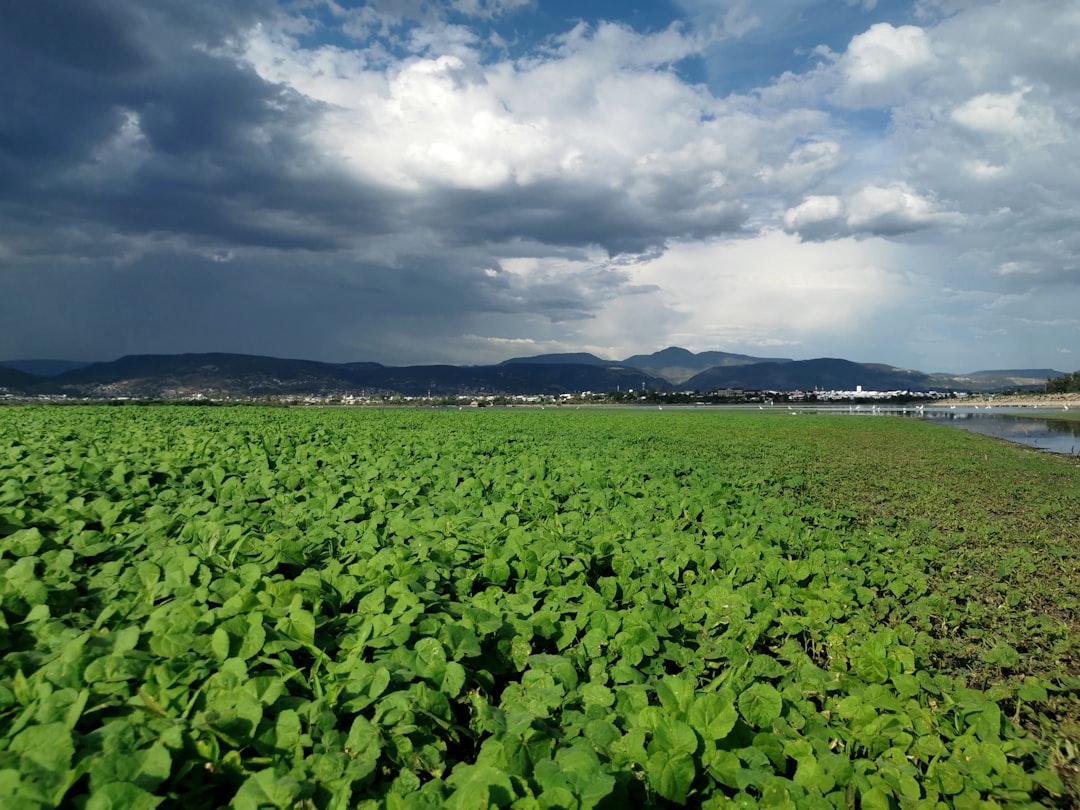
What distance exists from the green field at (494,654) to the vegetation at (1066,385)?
148476 millimetres

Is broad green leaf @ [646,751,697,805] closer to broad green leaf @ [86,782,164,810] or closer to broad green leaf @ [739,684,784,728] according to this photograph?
broad green leaf @ [739,684,784,728]

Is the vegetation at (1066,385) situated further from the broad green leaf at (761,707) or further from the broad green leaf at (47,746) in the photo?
the broad green leaf at (47,746)

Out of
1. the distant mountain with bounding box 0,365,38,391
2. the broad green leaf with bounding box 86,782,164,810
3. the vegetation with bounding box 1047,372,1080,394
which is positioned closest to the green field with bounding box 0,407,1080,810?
the broad green leaf with bounding box 86,782,164,810

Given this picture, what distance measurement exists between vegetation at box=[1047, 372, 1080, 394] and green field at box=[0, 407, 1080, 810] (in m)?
148

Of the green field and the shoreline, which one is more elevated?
the green field

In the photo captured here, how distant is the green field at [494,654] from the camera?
2.29 metres

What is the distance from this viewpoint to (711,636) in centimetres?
469

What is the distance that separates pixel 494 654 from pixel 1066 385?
160680 millimetres

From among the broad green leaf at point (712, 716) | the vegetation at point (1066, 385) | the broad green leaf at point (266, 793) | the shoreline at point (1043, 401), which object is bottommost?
the shoreline at point (1043, 401)

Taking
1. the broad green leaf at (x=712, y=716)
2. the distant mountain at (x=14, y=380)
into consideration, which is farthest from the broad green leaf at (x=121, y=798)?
the distant mountain at (x=14, y=380)

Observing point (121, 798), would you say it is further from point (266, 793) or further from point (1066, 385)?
point (1066, 385)

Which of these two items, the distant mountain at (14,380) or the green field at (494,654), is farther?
the distant mountain at (14,380)

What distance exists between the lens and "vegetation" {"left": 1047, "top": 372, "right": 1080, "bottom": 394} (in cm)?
12049

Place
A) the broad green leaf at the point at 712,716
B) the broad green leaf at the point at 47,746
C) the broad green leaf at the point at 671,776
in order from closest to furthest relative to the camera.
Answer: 1. the broad green leaf at the point at 47,746
2. the broad green leaf at the point at 671,776
3. the broad green leaf at the point at 712,716
